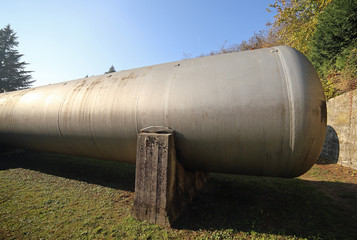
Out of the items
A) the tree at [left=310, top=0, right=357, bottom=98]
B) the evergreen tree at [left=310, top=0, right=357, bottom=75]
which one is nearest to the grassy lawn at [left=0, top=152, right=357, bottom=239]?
the tree at [left=310, top=0, right=357, bottom=98]

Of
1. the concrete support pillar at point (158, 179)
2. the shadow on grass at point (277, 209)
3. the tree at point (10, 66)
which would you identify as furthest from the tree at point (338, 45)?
the tree at point (10, 66)

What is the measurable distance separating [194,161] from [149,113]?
1169 millimetres

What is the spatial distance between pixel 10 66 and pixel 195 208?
44.2 meters

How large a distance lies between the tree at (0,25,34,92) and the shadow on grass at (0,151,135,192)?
111ft

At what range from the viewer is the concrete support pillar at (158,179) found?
2.72 meters

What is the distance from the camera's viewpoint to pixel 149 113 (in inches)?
120

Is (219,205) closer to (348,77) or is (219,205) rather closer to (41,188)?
(41,188)

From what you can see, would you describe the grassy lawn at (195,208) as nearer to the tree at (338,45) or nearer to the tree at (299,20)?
the tree at (338,45)

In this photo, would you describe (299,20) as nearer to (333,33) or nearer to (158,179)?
(333,33)

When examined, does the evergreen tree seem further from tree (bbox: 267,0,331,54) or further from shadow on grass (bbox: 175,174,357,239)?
shadow on grass (bbox: 175,174,357,239)

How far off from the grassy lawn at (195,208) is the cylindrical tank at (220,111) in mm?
823

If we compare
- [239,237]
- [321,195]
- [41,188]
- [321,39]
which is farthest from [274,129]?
[321,39]

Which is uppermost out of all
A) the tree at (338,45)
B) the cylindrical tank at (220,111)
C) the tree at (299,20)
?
the tree at (299,20)

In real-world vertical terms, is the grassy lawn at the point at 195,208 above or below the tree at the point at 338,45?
below
